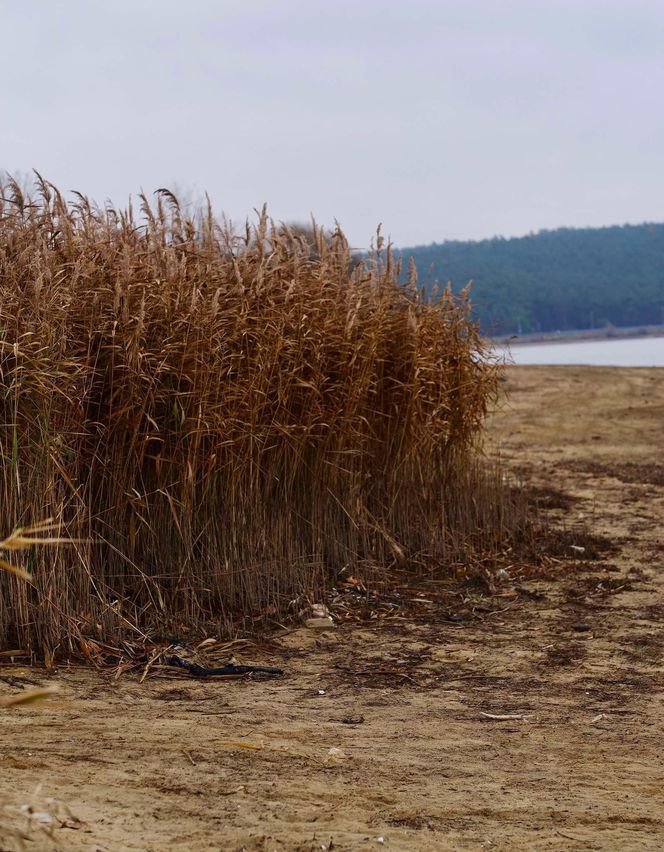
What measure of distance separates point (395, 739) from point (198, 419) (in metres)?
1.97

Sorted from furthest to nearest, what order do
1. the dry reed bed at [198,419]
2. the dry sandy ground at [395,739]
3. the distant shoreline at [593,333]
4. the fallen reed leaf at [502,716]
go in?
the distant shoreline at [593,333], the dry reed bed at [198,419], the fallen reed leaf at [502,716], the dry sandy ground at [395,739]

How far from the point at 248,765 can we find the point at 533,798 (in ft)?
3.00

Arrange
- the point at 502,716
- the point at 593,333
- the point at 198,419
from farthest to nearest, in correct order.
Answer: the point at 593,333, the point at 198,419, the point at 502,716

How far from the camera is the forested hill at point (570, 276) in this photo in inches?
2249

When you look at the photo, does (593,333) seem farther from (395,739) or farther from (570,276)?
(395,739)

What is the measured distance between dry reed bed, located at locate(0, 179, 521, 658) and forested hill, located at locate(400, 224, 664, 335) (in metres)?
42.5

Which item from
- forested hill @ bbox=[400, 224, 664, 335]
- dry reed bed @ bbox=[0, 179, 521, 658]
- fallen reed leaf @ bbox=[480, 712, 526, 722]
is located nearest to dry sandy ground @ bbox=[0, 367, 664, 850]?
fallen reed leaf @ bbox=[480, 712, 526, 722]

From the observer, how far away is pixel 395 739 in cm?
389

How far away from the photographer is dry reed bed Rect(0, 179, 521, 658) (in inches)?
188

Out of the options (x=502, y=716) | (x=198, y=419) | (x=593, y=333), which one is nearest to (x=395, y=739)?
(x=502, y=716)

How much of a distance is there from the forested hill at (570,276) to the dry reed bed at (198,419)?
139 feet

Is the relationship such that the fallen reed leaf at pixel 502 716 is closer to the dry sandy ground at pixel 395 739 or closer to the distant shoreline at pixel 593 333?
the dry sandy ground at pixel 395 739

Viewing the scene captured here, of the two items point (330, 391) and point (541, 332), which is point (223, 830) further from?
point (541, 332)

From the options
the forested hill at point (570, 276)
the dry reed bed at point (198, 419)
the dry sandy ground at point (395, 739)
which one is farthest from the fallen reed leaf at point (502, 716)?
the forested hill at point (570, 276)
